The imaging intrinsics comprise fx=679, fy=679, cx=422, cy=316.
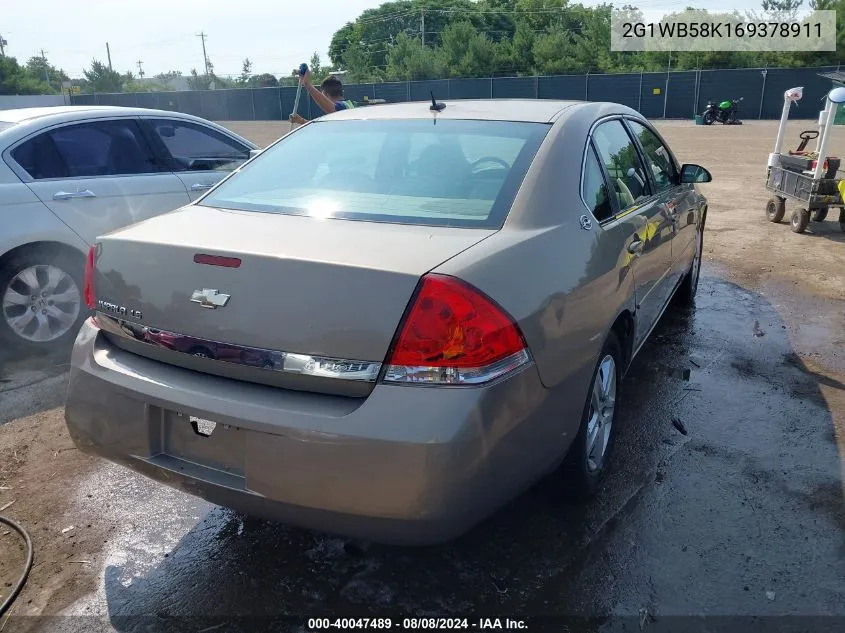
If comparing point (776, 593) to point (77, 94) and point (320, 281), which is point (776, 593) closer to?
point (320, 281)

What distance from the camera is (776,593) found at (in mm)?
2385

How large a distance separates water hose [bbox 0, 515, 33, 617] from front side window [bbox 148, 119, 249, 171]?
129 inches

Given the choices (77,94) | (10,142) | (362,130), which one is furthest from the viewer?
(77,94)

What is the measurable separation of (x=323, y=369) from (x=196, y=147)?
4.29 meters

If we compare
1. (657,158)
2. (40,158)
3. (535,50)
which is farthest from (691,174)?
(535,50)

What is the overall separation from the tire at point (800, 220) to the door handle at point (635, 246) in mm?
6049

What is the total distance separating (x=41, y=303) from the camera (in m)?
4.66

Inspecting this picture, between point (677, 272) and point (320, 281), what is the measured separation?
322 centimetres

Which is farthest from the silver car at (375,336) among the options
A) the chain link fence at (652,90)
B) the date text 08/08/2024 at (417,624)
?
the chain link fence at (652,90)

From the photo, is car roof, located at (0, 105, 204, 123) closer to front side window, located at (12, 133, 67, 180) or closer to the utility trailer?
front side window, located at (12, 133, 67, 180)

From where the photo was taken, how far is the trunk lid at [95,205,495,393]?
1.99 metres

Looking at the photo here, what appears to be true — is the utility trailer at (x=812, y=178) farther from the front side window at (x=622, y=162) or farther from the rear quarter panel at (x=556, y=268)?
the rear quarter panel at (x=556, y=268)

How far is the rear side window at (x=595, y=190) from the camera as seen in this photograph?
286cm

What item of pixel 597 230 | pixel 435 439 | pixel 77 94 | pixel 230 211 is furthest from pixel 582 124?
pixel 77 94
